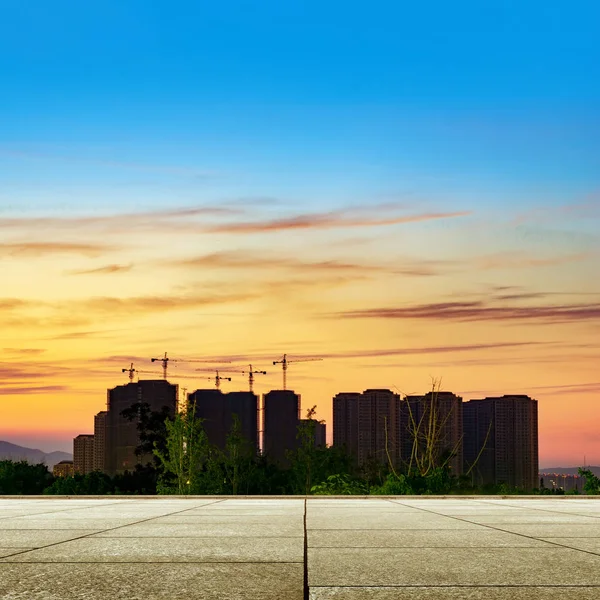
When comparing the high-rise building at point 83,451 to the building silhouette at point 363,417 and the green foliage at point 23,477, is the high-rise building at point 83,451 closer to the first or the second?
the building silhouette at point 363,417

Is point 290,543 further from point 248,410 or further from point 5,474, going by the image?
point 248,410

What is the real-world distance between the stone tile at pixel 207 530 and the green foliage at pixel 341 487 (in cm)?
1538

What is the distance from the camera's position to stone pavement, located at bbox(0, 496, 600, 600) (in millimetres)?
4855

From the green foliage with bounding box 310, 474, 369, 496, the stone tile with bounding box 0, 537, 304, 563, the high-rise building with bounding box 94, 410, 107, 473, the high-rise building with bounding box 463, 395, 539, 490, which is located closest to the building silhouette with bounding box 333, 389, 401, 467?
the high-rise building with bounding box 463, 395, 539, 490

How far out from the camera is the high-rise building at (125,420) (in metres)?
142

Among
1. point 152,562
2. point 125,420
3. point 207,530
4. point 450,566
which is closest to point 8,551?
point 152,562

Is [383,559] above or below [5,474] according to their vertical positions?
above

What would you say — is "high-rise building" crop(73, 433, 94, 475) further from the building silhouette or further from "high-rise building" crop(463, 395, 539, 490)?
"high-rise building" crop(463, 395, 539, 490)

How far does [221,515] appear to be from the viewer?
1184cm

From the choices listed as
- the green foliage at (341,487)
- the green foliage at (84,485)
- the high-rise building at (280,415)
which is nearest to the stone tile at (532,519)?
the green foliage at (341,487)

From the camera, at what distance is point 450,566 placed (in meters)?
5.87

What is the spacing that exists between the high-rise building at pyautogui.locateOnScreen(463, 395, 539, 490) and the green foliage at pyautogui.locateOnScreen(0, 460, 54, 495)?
73.4 meters

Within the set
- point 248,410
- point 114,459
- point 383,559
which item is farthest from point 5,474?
point 248,410

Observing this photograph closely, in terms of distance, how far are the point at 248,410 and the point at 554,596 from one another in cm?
16667
